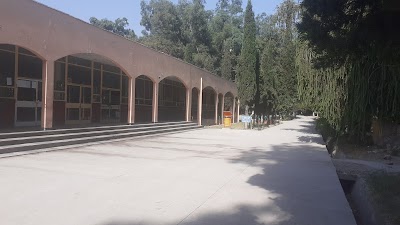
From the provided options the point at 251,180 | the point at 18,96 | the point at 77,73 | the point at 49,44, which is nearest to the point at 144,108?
the point at 77,73

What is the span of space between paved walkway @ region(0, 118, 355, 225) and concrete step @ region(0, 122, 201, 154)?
2.30 ft

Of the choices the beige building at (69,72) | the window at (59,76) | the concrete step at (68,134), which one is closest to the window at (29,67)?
the beige building at (69,72)

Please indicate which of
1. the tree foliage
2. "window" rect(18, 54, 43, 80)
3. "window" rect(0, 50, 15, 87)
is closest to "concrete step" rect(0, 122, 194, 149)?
"window" rect(0, 50, 15, 87)

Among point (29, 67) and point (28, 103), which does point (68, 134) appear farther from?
point (29, 67)

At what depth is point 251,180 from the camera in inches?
365

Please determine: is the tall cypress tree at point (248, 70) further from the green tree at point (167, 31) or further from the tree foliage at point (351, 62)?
the green tree at point (167, 31)

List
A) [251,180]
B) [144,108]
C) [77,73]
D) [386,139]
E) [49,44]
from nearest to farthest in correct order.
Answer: [251,180], [49,44], [386,139], [77,73], [144,108]

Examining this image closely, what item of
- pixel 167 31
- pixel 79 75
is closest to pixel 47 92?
pixel 79 75

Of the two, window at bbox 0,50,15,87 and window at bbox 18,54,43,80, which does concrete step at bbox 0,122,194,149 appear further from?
window at bbox 18,54,43,80

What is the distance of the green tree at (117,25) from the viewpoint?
293ft

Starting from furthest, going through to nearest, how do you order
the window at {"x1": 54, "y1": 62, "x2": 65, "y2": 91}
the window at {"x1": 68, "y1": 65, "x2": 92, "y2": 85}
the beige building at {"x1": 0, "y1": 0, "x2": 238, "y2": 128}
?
the window at {"x1": 68, "y1": 65, "x2": 92, "y2": 85} → the window at {"x1": 54, "y1": 62, "x2": 65, "y2": 91} → the beige building at {"x1": 0, "y1": 0, "x2": 238, "y2": 128}

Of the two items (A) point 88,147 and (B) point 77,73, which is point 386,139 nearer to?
(A) point 88,147

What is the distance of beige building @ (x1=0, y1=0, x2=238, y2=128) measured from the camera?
42.1ft

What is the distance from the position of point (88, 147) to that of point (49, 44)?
3792mm
